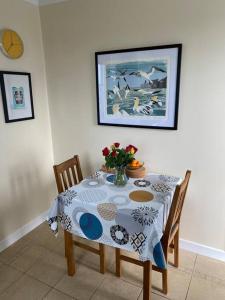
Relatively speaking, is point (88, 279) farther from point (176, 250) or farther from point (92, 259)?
point (176, 250)

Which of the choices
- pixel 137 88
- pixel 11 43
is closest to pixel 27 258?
pixel 137 88

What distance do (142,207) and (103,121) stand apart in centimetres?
113

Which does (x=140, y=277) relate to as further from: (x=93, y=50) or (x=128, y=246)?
(x=93, y=50)

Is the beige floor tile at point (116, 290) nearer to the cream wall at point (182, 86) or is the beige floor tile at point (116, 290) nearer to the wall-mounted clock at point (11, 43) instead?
the cream wall at point (182, 86)

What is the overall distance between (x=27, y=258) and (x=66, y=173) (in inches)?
36.2

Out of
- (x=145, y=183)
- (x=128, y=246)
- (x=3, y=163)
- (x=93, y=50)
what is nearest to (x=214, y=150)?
(x=145, y=183)

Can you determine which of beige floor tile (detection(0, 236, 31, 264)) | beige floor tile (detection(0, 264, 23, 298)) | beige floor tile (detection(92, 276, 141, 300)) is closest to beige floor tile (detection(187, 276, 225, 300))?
beige floor tile (detection(92, 276, 141, 300))

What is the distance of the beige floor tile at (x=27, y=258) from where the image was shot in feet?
7.04

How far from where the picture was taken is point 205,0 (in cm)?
178

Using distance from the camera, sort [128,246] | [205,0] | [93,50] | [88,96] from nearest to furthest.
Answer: [128,246]
[205,0]
[93,50]
[88,96]

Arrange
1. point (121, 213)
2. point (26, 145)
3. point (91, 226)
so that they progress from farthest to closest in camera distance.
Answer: point (26, 145), point (91, 226), point (121, 213)

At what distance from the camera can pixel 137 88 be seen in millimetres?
2168

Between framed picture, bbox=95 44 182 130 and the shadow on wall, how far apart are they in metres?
1.02

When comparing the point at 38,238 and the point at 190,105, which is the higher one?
the point at 190,105
